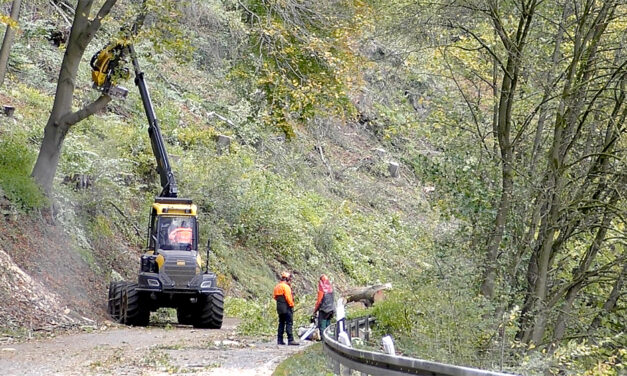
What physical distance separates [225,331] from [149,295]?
201 cm

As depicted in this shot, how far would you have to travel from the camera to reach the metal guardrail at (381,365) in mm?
7363

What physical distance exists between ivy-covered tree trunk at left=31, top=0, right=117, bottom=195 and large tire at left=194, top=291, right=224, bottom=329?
5637mm

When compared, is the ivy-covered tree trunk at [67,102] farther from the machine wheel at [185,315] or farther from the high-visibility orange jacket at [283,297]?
the high-visibility orange jacket at [283,297]

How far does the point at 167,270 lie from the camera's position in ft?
72.5

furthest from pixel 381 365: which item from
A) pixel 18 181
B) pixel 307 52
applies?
pixel 18 181

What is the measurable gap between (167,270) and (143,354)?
646 cm

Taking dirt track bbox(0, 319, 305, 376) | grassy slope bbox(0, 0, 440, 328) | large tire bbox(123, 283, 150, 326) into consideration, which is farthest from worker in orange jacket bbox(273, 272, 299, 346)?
large tire bbox(123, 283, 150, 326)

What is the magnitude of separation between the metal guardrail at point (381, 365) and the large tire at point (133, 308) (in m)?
10.2

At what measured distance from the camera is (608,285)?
703 inches

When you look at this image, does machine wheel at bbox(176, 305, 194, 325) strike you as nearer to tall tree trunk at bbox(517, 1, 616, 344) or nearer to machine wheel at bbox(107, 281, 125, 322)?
machine wheel at bbox(107, 281, 125, 322)

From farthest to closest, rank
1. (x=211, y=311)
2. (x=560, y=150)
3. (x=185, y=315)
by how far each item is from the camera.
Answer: (x=185, y=315) < (x=211, y=311) < (x=560, y=150)

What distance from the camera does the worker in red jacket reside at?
63.3 ft

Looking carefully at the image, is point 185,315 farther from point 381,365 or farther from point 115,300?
point 381,365

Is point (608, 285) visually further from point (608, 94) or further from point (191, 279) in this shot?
point (191, 279)
